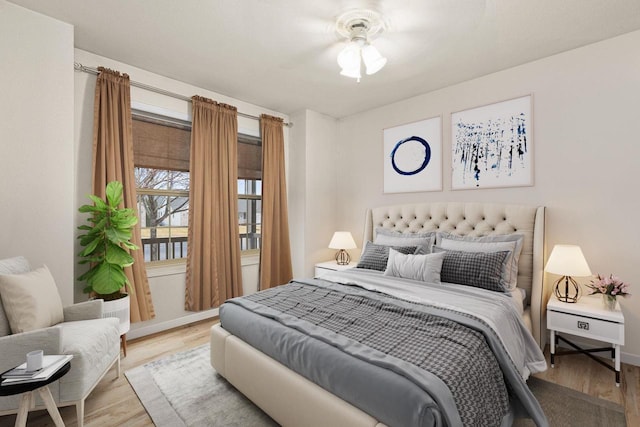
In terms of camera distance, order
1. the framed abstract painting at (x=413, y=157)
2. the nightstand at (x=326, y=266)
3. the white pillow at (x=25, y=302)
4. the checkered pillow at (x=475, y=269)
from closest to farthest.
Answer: the white pillow at (x=25, y=302), the checkered pillow at (x=475, y=269), the framed abstract painting at (x=413, y=157), the nightstand at (x=326, y=266)

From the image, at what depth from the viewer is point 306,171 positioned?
14.1ft

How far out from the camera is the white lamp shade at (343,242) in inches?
161

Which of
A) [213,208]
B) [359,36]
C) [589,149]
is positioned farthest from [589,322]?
[213,208]

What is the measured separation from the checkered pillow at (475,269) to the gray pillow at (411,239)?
41 cm

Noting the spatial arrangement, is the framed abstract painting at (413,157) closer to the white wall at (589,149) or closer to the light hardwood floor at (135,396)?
the white wall at (589,149)

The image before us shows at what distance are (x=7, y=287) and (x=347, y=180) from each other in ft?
12.0

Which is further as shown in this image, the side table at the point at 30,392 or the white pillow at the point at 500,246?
the white pillow at the point at 500,246

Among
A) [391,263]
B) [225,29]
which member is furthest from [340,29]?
[391,263]

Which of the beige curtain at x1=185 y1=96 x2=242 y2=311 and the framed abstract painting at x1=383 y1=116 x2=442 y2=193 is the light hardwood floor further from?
the framed abstract painting at x1=383 y1=116 x2=442 y2=193

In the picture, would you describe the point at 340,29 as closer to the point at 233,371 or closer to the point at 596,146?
the point at 596,146

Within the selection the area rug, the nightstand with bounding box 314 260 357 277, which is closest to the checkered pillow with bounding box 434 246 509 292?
the area rug

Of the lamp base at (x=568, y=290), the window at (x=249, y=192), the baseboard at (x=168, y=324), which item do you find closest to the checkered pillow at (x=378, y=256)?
the lamp base at (x=568, y=290)

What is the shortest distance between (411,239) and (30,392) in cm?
303

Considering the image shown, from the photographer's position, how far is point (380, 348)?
5.05 feet
